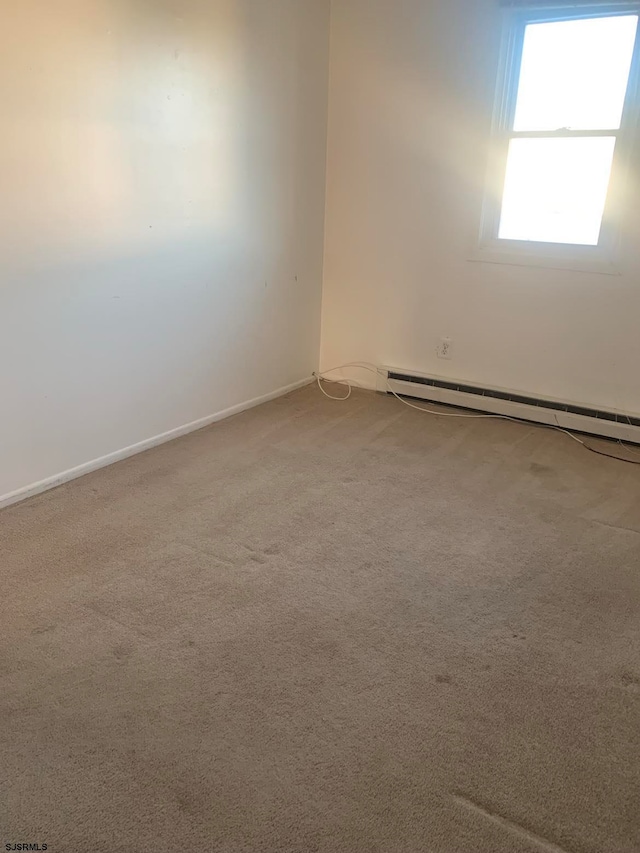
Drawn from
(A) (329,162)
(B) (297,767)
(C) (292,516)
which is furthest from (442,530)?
(A) (329,162)

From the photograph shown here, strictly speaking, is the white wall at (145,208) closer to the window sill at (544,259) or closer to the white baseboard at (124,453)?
the white baseboard at (124,453)

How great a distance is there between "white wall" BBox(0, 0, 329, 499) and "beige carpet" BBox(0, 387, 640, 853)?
17.5 inches

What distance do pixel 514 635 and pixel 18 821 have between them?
143cm

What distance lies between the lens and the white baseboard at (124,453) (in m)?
2.75

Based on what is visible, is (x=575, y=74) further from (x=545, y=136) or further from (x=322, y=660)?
(x=322, y=660)

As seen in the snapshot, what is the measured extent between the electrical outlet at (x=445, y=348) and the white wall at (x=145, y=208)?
98 cm

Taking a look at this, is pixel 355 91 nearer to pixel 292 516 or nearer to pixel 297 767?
pixel 292 516

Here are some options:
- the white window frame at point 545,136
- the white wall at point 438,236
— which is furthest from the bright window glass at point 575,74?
the white wall at point 438,236

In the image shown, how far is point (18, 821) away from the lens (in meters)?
1.40

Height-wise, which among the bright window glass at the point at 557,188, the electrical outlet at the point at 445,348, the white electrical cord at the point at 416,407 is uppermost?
the bright window glass at the point at 557,188

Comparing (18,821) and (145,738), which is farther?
(145,738)

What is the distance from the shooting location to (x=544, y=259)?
3.55m

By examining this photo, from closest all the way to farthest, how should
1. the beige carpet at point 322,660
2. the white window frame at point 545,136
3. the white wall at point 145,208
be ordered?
the beige carpet at point 322,660, the white wall at point 145,208, the white window frame at point 545,136

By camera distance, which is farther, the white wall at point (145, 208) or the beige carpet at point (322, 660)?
the white wall at point (145, 208)
